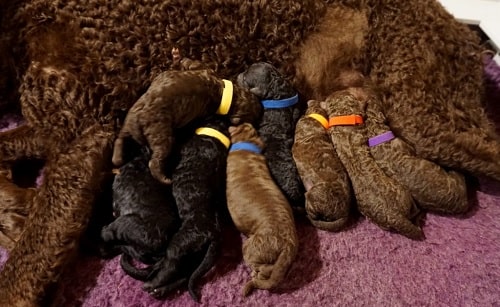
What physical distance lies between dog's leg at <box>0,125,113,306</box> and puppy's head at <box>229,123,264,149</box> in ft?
1.52

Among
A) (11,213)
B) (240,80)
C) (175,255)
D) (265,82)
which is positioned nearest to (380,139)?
(265,82)

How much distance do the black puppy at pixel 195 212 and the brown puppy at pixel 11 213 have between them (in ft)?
1.83

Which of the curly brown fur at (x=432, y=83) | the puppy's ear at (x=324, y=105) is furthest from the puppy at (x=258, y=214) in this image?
the curly brown fur at (x=432, y=83)

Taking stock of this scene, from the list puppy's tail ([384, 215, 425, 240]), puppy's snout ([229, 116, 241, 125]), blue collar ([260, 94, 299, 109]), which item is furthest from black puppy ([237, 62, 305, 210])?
puppy's tail ([384, 215, 425, 240])

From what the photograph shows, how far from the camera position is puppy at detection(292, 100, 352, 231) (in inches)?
73.1

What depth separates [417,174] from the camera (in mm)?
1938

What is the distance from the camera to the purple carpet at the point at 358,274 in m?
1.75

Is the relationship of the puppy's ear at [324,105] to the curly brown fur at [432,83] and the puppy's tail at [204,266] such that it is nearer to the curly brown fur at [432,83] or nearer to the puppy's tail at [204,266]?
the curly brown fur at [432,83]

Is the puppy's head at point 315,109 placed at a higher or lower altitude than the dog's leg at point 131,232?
higher

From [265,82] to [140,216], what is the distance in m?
0.75

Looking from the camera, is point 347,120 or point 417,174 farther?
point 347,120

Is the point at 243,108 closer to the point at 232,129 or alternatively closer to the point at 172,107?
the point at 232,129

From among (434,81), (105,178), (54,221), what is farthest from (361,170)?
(54,221)

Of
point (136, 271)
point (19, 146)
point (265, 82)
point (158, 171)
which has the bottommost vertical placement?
point (136, 271)
